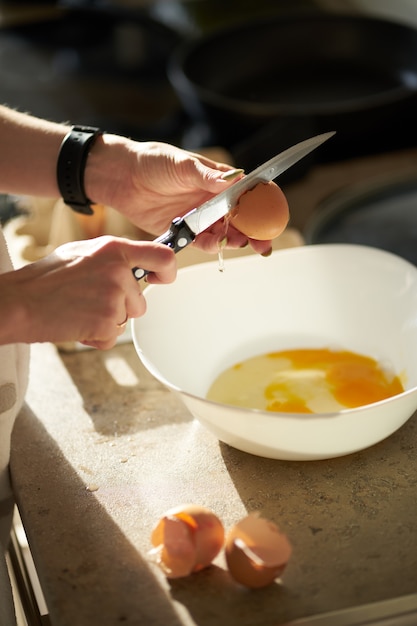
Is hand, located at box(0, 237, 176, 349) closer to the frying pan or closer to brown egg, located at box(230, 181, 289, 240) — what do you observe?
brown egg, located at box(230, 181, 289, 240)

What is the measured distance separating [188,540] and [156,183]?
0.50 m

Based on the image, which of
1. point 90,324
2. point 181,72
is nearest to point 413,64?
point 181,72

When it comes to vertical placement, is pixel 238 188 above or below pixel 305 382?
above

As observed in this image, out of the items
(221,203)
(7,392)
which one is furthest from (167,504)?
(221,203)

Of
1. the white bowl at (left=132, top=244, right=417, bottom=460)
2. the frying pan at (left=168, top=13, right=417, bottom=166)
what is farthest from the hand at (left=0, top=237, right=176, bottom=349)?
the frying pan at (left=168, top=13, right=417, bottom=166)

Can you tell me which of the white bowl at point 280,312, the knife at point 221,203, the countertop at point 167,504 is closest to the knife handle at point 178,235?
the knife at point 221,203

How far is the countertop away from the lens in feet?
2.66

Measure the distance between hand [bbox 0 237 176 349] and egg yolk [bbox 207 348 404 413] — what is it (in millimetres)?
225

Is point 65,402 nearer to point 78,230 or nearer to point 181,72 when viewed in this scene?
point 78,230

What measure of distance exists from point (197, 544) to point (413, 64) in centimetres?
141

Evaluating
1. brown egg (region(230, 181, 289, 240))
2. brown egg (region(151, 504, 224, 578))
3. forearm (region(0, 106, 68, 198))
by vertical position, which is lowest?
brown egg (region(151, 504, 224, 578))

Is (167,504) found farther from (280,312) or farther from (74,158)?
(74,158)

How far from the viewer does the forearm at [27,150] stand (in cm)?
113

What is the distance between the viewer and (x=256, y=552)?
796mm
